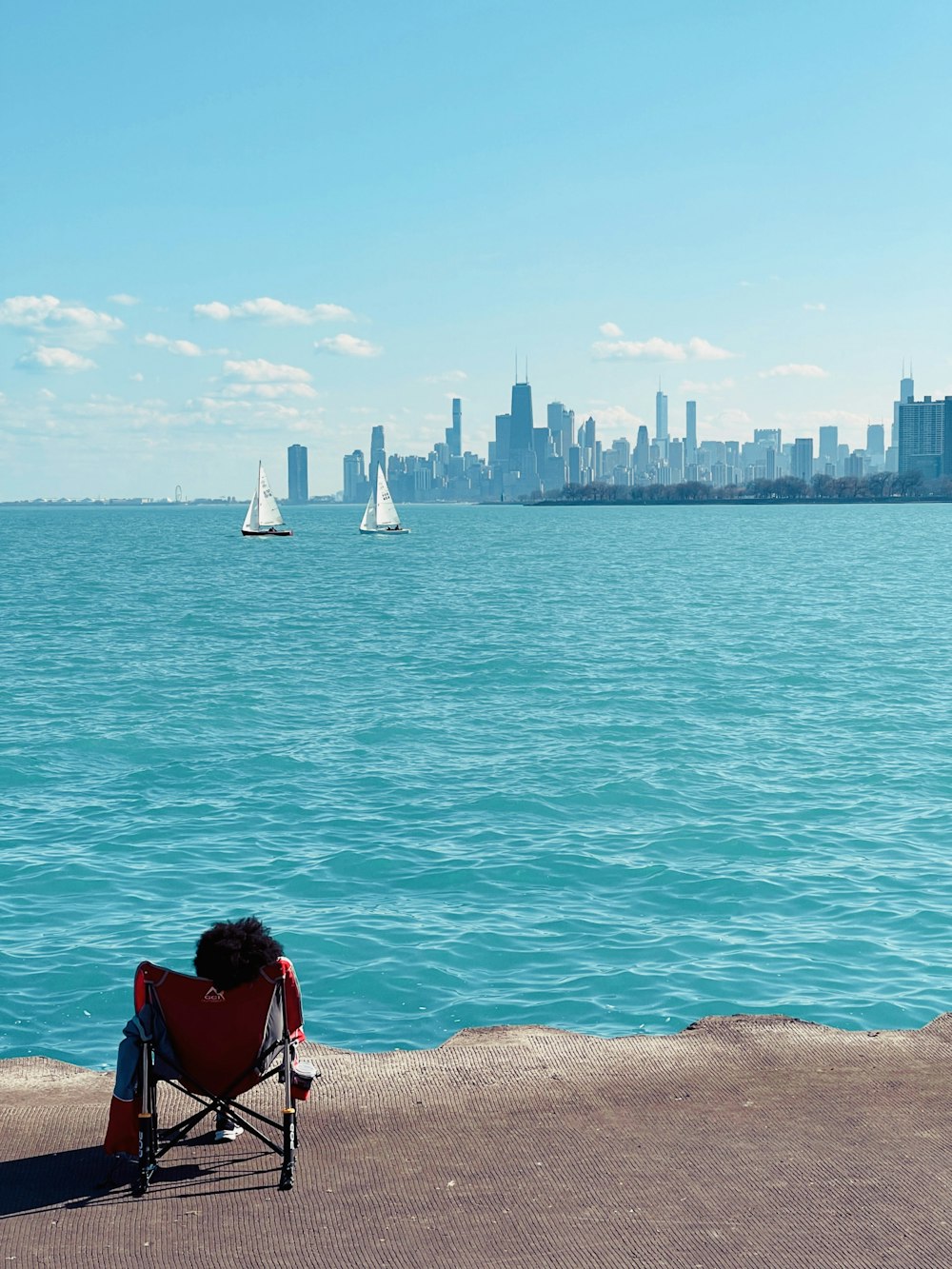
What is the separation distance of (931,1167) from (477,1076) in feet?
8.22

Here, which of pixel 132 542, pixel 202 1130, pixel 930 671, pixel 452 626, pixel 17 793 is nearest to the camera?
pixel 202 1130

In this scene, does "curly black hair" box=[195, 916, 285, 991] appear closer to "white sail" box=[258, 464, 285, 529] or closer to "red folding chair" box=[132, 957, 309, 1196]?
"red folding chair" box=[132, 957, 309, 1196]

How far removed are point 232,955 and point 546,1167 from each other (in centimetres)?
184

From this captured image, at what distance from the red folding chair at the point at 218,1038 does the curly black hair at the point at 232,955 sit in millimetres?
45

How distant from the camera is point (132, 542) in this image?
504ft

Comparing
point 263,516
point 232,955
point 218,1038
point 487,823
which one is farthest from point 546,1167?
point 263,516

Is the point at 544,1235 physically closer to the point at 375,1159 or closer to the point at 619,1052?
the point at 375,1159

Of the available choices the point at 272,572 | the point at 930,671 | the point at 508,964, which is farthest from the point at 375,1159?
the point at 272,572

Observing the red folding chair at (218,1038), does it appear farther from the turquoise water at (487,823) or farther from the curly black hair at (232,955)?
the turquoise water at (487,823)

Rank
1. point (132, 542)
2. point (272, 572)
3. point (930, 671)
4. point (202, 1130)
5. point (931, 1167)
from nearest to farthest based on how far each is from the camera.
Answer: point (931, 1167) < point (202, 1130) < point (930, 671) < point (272, 572) < point (132, 542)

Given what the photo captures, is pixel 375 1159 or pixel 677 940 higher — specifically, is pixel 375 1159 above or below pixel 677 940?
above

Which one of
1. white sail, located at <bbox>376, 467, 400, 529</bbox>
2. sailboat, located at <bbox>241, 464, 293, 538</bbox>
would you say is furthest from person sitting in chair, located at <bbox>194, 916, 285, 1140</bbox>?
white sail, located at <bbox>376, 467, 400, 529</bbox>

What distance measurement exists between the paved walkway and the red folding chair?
32 centimetres

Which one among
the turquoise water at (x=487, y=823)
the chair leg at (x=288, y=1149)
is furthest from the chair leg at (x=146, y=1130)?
the turquoise water at (x=487, y=823)
